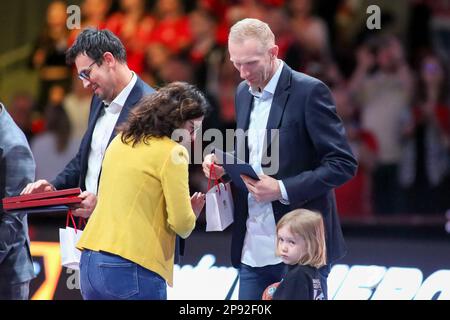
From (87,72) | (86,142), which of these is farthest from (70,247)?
(87,72)

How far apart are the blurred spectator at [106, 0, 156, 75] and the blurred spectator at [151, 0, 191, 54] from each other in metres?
0.08

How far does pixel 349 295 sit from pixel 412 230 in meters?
1.02

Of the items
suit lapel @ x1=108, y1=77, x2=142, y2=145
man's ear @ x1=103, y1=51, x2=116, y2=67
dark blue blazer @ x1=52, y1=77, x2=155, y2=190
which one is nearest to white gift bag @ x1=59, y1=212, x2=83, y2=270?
dark blue blazer @ x1=52, y1=77, x2=155, y2=190

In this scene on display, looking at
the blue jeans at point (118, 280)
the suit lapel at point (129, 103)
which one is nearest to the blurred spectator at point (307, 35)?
the suit lapel at point (129, 103)

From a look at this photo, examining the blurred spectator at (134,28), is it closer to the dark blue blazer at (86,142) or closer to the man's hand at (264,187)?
the dark blue blazer at (86,142)

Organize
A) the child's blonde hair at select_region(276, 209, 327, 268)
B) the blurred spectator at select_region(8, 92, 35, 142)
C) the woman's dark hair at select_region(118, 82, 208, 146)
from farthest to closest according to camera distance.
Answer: the blurred spectator at select_region(8, 92, 35, 142) < the child's blonde hair at select_region(276, 209, 327, 268) < the woman's dark hair at select_region(118, 82, 208, 146)

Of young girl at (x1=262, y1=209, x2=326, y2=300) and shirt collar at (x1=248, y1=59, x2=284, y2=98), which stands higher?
shirt collar at (x1=248, y1=59, x2=284, y2=98)

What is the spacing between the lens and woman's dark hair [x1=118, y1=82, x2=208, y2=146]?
388 cm

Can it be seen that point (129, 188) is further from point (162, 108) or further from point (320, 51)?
point (320, 51)

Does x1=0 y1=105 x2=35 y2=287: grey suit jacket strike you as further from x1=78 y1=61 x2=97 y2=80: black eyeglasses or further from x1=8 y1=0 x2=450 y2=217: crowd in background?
x1=8 y1=0 x2=450 y2=217: crowd in background

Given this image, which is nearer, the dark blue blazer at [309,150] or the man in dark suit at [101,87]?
the dark blue blazer at [309,150]

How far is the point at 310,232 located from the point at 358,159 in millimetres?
3930

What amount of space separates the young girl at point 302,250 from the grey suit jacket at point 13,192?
47.9 inches

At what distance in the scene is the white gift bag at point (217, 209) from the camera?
432 centimetres
